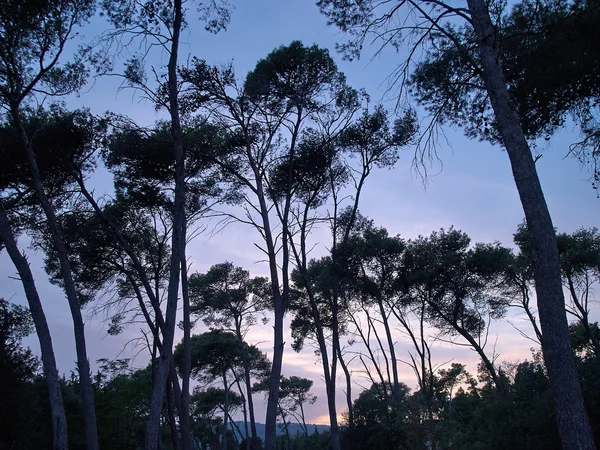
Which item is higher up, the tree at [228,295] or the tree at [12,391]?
the tree at [228,295]

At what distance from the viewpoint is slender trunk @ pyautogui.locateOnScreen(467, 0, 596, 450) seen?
5.08 m

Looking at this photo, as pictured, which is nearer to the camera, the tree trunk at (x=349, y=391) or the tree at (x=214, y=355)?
the tree trunk at (x=349, y=391)

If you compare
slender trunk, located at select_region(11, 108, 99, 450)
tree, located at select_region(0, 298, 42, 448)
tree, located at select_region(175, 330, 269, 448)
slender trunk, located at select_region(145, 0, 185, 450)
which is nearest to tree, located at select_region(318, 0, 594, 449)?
slender trunk, located at select_region(145, 0, 185, 450)

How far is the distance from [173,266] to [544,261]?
5715 millimetres

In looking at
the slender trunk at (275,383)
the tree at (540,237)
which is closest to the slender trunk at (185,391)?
the slender trunk at (275,383)

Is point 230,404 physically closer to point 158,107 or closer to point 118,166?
point 118,166

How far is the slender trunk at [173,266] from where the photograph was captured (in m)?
8.12

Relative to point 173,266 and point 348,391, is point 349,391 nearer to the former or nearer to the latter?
point 348,391

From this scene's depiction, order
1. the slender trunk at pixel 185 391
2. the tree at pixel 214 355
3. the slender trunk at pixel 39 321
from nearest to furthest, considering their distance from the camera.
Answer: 1. the slender trunk at pixel 39 321
2. the slender trunk at pixel 185 391
3. the tree at pixel 214 355

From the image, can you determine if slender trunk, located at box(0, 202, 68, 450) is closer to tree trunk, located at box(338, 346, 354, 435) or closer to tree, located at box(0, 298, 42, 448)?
tree, located at box(0, 298, 42, 448)

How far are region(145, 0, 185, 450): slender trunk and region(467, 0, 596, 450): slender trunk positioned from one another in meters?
5.27

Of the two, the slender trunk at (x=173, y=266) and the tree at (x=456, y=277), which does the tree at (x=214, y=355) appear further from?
the slender trunk at (x=173, y=266)

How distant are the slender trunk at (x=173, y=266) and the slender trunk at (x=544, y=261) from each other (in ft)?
17.3

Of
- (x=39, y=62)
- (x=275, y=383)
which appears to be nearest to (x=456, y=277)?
(x=275, y=383)
